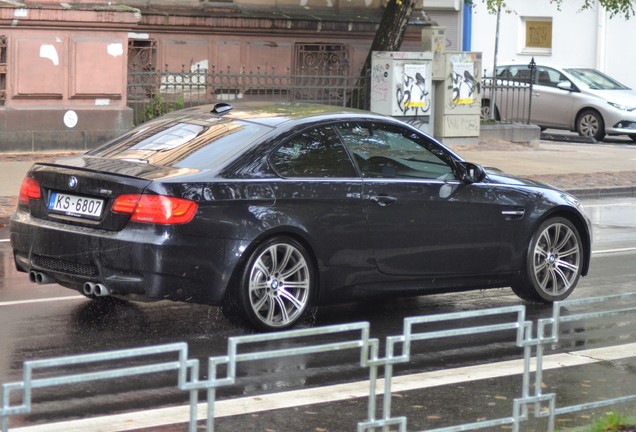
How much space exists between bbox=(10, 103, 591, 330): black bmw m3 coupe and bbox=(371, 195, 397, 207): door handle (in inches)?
0.4

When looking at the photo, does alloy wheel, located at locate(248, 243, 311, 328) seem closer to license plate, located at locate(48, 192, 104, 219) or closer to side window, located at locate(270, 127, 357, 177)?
side window, located at locate(270, 127, 357, 177)

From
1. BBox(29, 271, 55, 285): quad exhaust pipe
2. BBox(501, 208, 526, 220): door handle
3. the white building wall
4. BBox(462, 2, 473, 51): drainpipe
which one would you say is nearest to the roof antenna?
BBox(29, 271, 55, 285): quad exhaust pipe

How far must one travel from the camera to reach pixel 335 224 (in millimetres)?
8516

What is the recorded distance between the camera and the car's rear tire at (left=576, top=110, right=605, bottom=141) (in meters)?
28.6

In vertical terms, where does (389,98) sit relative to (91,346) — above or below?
above

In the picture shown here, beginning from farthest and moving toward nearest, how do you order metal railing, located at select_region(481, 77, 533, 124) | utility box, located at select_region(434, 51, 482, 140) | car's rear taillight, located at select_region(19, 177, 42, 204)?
metal railing, located at select_region(481, 77, 533, 124)
utility box, located at select_region(434, 51, 482, 140)
car's rear taillight, located at select_region(19, 177, 42, 204)

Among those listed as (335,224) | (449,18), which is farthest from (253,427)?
(449,18)

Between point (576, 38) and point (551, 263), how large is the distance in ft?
100

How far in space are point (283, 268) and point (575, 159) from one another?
15.5 metres

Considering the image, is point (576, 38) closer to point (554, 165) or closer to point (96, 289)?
point (554, 165)

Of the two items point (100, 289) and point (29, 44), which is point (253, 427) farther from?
point (29, 44)

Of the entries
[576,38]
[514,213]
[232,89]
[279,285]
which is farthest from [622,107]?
[279,285]

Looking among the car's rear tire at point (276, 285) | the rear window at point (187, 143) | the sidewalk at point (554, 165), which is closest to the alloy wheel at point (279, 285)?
the car's rear tire at point (276, 285)

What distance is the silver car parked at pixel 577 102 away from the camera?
1111 inches
